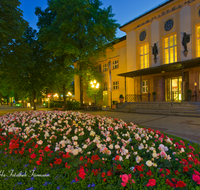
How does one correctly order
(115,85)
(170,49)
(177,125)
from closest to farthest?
(177,125) → (170,49) → (115,85)

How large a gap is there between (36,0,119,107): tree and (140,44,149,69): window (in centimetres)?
431

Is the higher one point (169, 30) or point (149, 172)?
point (169, 30)

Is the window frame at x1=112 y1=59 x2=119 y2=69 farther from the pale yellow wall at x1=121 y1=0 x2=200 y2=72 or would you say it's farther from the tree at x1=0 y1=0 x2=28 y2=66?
the tree at x1=0 y1=0 x2=28 y2=66

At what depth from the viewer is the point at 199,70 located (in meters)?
13.2

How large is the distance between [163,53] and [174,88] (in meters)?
4.42

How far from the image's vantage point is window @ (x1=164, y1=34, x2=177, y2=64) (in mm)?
14893

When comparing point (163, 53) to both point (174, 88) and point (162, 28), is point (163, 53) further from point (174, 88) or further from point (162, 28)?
point (174, 88)

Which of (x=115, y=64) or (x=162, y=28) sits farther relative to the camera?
(x=115, y=64)

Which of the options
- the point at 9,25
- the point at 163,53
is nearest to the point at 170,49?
the point at 163,53

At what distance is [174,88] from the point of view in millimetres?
16203

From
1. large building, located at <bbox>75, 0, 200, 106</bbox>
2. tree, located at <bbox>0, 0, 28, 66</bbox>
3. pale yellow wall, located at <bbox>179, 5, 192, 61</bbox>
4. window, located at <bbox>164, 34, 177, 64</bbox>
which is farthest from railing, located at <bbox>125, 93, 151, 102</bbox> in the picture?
tree, located at <bbox>0, 0, 28, 66</bbox>

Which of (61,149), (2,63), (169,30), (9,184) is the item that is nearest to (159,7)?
(169,30)

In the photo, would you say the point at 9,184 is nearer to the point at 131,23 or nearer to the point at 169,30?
the point at 169,30

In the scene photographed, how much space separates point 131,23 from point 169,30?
5617 mm
